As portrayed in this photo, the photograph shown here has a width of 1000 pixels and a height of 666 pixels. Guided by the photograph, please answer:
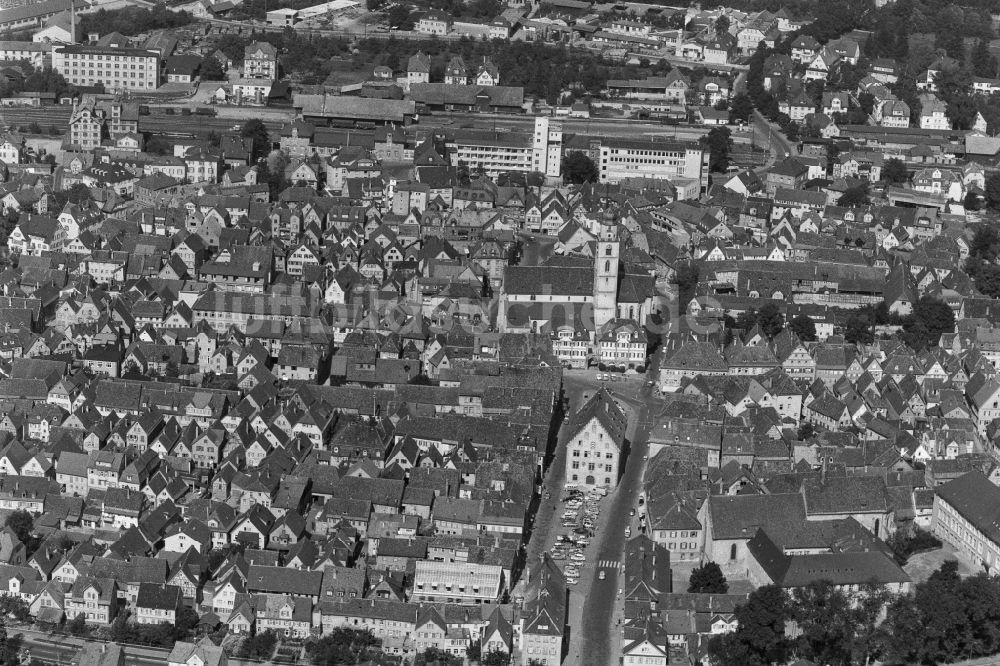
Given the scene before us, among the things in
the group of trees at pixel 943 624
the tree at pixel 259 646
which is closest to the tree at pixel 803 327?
the group of trees at pixel 943 624

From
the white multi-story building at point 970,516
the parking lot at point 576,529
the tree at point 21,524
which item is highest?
the white multi-story building at point 970,516

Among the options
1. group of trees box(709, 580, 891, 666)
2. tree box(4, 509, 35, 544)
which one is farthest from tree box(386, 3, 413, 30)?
group of trees box(709, 580, 891, 666)

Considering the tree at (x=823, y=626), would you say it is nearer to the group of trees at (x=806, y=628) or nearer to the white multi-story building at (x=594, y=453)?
the group of trees at (x=806, y=628)

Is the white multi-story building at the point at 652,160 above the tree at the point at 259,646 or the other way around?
above

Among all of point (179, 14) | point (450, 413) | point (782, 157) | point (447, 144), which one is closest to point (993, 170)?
point (782, 157)

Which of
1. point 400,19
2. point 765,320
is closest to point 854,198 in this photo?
point 765,320

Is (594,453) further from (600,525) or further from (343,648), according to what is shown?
(343,648)

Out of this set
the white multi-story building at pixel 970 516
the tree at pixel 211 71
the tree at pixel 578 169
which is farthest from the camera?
the tree at pixel 211 71

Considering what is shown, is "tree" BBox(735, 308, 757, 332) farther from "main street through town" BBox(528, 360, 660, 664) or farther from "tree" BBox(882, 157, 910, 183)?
"tree" BBox(882, 157, 910, 183)

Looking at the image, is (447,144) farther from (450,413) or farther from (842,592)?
(842,592)
